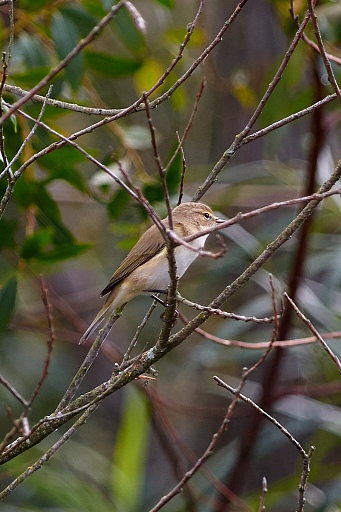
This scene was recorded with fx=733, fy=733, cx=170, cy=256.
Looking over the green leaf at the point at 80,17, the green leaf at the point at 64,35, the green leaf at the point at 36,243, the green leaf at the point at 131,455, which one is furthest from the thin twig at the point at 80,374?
the green leaf at the point at 131,455

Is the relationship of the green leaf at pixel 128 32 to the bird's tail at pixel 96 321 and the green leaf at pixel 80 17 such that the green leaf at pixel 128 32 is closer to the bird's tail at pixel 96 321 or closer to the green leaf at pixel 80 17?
the green leaf at pixel 80 17

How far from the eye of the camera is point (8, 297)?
3.28 meters

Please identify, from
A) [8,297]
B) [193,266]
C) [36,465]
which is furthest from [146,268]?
[193,266]

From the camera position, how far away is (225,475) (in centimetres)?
468

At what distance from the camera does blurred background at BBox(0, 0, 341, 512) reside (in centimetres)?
343

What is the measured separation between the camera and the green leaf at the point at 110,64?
350 centimetres

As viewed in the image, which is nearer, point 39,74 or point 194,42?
point 39,74

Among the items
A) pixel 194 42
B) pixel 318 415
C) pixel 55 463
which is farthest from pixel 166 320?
pixel 55 463

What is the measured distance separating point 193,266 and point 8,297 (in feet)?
11.3

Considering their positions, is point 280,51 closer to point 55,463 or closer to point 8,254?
point 8,254

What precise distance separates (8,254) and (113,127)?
86 centimetres

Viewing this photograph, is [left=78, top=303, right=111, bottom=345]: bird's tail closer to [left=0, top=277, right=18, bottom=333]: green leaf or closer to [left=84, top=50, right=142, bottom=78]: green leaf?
[left=0, top=277, right=18, bottom=333]: green leaf

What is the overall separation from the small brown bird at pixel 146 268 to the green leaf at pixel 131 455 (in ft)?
5.66

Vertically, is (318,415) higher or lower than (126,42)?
lower
